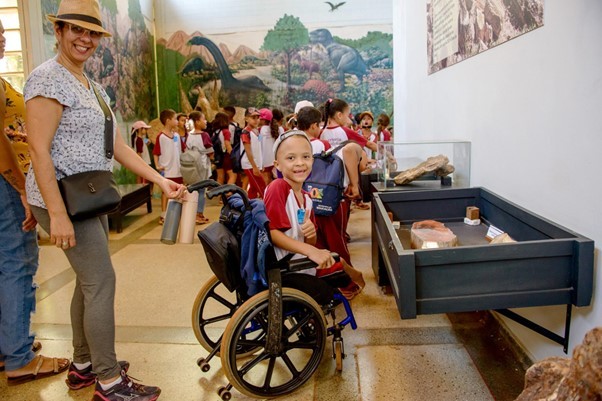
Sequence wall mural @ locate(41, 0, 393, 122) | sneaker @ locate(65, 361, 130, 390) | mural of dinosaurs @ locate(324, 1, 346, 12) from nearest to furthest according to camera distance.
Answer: sneaker @ locate(65, 361, 130, 390)
mural of dinosaurs @ locate(324, 1, 346, 12)
wall mural @ locate(41, 0, 393, 122)

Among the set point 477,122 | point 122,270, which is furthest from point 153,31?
point 477,122

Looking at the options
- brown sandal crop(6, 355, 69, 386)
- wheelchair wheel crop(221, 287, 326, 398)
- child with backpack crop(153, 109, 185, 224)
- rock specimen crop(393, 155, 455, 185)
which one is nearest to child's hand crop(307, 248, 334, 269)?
wheelchair wheel crop(221, 287, 326, 398)

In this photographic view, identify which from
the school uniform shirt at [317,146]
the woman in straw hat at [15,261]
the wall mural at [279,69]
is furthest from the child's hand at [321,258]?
the wall mural at [279,69]

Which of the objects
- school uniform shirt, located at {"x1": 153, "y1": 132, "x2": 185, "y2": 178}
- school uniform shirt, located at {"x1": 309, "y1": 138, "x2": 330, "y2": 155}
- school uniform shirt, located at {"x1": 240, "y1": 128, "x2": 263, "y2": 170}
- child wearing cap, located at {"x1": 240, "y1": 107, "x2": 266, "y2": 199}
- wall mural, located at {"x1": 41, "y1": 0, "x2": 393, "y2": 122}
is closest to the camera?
school uniform shirt, located at {"x1": 309, "y1": 138, "x2": 330, "y2": 155}

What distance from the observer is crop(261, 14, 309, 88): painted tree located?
10.2 m

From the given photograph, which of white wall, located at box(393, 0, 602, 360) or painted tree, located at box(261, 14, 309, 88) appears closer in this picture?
white wall, located at box(393, 0, 602, 360)

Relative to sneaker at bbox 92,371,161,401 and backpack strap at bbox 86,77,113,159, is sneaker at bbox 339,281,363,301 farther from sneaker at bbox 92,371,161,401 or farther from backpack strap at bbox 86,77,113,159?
backpack strap at bbox 86,77,113,159

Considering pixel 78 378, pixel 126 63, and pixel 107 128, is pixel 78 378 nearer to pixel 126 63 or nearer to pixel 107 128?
pixel 107 128

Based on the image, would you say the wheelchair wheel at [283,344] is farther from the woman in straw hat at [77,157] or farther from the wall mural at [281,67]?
the wall mural at [281,67]

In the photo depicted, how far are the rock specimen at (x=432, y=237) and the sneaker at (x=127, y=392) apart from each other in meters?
1.44

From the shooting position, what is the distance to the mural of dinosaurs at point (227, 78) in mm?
10297

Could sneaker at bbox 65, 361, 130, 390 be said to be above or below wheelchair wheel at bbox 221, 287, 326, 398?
below

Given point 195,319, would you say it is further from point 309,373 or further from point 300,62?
point 300,62

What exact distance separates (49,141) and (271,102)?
888 cm
